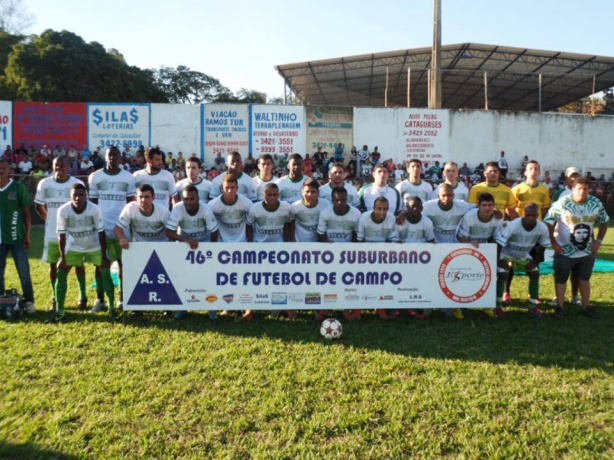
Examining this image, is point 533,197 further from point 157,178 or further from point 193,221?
point 157,178

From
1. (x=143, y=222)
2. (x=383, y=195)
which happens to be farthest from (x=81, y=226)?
(x=383, y=195)

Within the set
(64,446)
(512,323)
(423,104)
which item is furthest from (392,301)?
(423,104)

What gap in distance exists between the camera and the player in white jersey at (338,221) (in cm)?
644

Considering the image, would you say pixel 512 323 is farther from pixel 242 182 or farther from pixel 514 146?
pixel 514 146

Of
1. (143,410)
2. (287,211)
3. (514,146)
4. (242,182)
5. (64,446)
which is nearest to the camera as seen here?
(64,446)

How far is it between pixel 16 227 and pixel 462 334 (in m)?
6.29

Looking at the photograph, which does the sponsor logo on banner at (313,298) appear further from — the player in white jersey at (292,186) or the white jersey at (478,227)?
the white jersey at (478,227)

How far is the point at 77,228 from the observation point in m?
6.37

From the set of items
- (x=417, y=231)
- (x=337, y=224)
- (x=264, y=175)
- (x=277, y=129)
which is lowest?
(x=417, y=231)

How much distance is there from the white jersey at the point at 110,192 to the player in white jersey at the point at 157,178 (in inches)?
10.3

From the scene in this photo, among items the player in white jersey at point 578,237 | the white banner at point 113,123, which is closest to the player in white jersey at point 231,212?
the player in white jersey at point 578,237

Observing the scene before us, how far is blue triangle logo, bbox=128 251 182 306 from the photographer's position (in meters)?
6.03

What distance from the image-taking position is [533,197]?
7676mm

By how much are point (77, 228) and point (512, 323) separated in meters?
6.16
